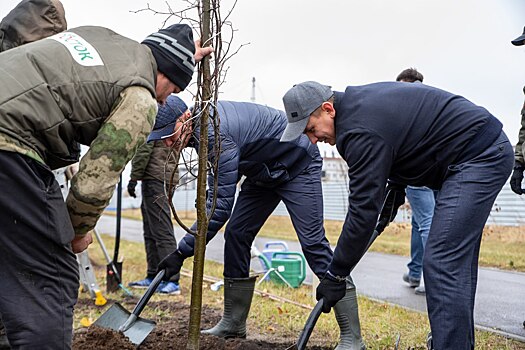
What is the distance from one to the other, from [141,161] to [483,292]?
14.7ft

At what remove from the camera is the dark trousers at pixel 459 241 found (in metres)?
3.02

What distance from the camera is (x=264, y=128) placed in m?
4.33

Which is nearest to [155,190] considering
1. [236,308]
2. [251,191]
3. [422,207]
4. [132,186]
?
[132,186]

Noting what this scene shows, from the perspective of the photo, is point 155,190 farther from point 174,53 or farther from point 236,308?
point 174,53

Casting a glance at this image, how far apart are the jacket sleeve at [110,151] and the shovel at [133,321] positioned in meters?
1.62

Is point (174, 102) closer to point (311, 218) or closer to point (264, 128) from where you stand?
point (264, 128)

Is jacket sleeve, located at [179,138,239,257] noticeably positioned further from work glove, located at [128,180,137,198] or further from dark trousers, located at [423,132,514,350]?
work glove, located at [128,180,137,198]

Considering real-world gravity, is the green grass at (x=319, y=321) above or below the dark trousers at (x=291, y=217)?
below

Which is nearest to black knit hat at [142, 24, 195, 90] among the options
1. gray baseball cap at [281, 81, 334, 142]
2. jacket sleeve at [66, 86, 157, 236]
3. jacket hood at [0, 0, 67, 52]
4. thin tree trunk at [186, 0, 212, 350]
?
jacket sleeve at [66, 86, 157, 236]

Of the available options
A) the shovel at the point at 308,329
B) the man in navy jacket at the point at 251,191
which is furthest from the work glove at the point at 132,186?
the shovel at the point at 308,329

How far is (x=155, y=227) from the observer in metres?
6.73

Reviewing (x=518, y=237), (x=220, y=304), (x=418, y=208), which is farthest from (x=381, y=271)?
(x=518, y=237)

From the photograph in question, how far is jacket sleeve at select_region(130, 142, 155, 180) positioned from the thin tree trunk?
3.37 meters

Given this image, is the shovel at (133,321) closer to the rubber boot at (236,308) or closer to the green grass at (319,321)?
the rubber boot at (236,308)
